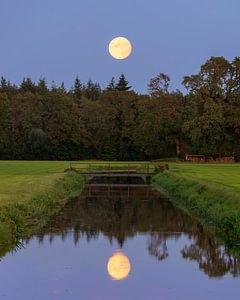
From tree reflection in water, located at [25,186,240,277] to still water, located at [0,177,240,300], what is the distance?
4 centimetres

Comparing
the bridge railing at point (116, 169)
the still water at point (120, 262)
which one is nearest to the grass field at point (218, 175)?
the still water at point (120, 262)

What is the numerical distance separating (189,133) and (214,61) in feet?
38.8

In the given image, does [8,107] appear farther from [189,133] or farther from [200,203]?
[200,203]

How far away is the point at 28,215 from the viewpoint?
78.5ft

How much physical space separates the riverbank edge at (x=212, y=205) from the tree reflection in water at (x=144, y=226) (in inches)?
A: 20.6

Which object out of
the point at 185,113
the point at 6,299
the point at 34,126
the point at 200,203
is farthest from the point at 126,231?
the point at 34,126

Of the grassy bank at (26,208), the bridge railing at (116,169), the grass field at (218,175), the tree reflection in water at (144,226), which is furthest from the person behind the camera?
the bridge railing at (116,169)

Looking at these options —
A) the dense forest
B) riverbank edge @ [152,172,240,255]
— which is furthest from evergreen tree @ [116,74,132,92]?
riverbank edge @ [152,172,240,255]

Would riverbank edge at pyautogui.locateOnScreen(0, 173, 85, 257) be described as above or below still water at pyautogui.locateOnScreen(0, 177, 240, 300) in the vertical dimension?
above

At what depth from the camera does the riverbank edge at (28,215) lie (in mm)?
18697

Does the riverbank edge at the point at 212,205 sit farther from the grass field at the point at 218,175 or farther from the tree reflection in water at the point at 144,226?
the grass field at the point at 218,175

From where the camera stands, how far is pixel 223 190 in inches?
1151

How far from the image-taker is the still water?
44.5 feet

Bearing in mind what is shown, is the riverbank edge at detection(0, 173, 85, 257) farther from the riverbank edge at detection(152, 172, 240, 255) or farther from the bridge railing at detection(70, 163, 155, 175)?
the bridge railing at detection(70, 163, 155, 175)
